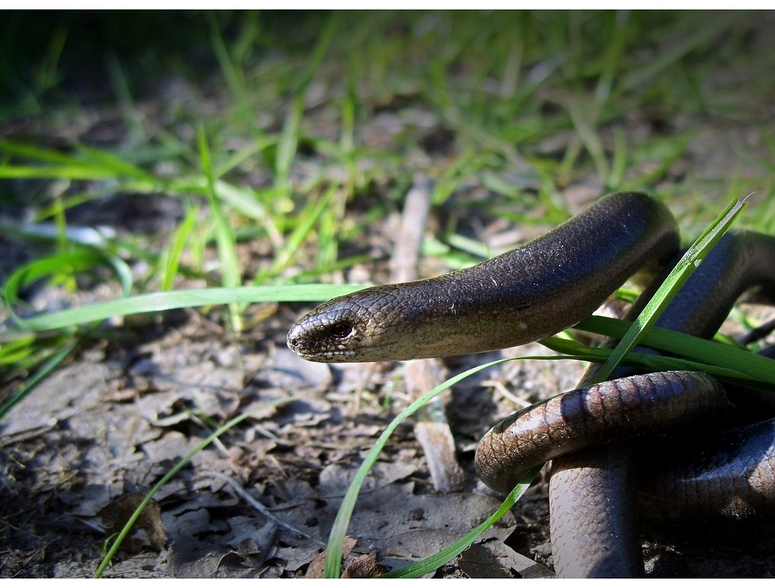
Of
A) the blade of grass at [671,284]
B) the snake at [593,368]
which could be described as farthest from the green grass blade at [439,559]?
the blade of grass at [671,284]

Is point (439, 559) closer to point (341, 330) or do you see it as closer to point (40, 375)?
point (341, 330)

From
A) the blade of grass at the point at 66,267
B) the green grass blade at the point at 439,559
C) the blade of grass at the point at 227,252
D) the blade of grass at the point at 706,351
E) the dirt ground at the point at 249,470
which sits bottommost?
the dirt ground at the point at 249,470

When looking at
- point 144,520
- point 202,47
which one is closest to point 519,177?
point 144,520

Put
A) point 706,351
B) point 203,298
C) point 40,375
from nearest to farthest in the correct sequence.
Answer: point 706,351
point 203,298
point 40,375

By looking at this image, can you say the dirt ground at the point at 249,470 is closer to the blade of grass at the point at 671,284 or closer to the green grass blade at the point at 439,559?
the green grass blade at the point at 439,559

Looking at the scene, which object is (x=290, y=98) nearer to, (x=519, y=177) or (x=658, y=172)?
(x=519, y=177)

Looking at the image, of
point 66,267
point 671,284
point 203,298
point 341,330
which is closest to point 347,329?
point 341,330

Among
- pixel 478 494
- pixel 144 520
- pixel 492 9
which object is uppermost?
pixel 492 9

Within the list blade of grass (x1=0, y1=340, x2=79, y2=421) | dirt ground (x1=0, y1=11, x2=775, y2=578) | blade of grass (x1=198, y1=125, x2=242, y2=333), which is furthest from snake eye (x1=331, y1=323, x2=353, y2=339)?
blade of grass (x1=0, y1=340, x2=79, y2=421)
